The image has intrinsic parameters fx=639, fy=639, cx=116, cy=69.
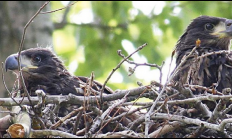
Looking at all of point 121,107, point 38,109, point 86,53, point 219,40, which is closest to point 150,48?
point 86,53

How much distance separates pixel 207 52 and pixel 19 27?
10.4ft

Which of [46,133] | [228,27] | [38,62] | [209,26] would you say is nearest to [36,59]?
[38,62]

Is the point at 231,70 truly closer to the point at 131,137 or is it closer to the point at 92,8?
the point at 131,137

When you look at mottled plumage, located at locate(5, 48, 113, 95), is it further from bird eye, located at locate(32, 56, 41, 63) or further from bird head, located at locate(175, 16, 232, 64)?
bird head, located at locate(175, 16, 232, 64)

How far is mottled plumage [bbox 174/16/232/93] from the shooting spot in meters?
7.04

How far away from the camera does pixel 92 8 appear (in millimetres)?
11805

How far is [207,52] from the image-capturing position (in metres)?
7.55

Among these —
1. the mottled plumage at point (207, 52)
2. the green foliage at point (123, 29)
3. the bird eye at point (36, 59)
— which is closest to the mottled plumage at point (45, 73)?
the bird eye at point (36, 59)

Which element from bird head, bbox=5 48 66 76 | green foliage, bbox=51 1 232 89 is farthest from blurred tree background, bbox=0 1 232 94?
bird head, bbox=5 48 66 76

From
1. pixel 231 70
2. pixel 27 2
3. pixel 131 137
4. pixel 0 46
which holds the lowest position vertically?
pixel 131 137

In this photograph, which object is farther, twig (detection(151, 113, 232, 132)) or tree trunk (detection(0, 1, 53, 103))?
tree trunk (detection(0, 1, 53, 103))

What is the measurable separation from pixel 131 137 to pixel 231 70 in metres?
2.28

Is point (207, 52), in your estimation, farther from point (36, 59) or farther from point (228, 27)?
point (36, 59)

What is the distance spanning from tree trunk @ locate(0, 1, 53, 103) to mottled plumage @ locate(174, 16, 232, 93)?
2.22 metres
